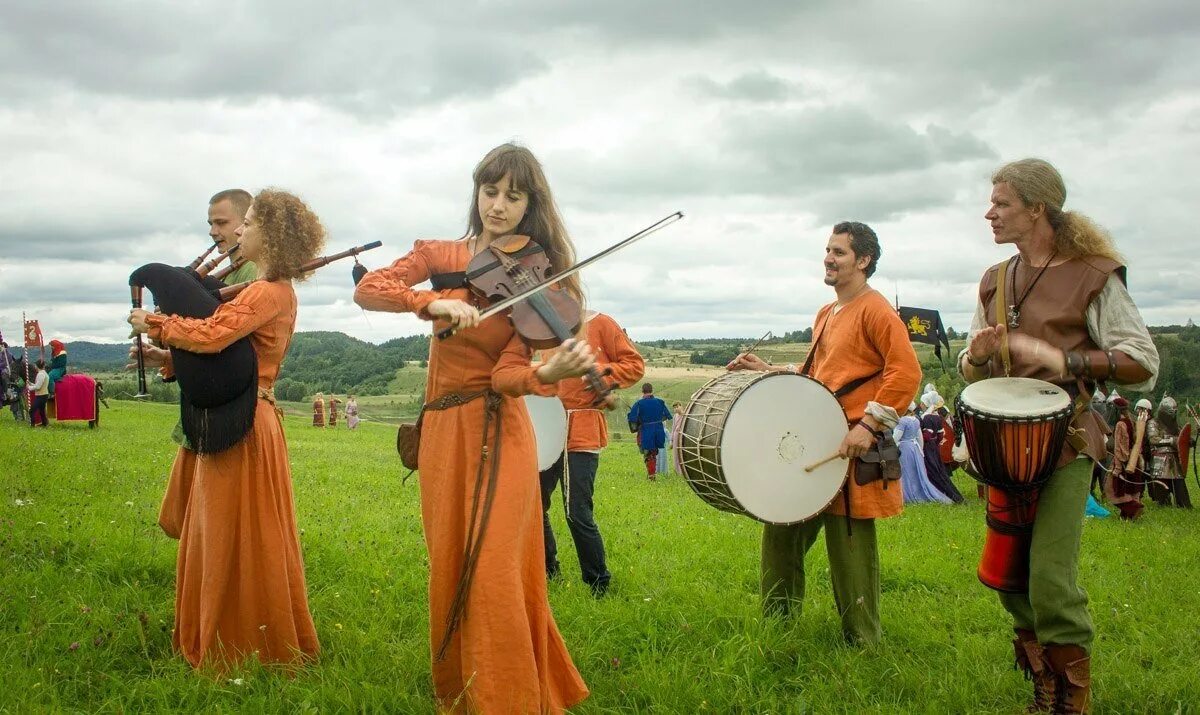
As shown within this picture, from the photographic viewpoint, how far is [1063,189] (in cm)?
399

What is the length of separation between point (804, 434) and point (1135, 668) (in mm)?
2254

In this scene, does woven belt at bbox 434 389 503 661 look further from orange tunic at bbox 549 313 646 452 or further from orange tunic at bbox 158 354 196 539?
orange tunic at bbox 549 313 646 452

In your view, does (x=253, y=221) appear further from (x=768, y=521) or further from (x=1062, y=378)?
(x=1062, y=378)

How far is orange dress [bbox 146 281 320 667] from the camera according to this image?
4156 millimetres

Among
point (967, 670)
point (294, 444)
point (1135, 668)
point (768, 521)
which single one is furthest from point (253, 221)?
point (294, 444)

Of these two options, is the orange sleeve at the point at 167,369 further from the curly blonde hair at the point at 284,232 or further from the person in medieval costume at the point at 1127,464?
the person in medieval costume at the point at 1127,464

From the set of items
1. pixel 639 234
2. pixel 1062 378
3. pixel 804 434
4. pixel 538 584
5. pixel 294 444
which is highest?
pixel 639 234

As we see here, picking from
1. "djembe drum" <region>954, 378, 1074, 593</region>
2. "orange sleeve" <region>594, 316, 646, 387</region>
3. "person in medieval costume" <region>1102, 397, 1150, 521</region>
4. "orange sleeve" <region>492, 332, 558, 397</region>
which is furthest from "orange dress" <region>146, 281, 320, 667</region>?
"person in medieval costume" <region>1102, 397, 1150, 521</region>

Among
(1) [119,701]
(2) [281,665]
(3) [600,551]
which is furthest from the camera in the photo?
(3) [600,551]

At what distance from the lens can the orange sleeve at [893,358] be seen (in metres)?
4.46

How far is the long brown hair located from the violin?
0.15 m

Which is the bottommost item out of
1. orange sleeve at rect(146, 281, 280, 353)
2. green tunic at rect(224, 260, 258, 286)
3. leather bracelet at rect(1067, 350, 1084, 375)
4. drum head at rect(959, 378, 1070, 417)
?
drum head at rect(959, 378, 1070, 417)

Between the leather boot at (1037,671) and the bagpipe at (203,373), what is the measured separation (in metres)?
3.66

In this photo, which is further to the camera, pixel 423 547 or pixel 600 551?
pixel 423 547
